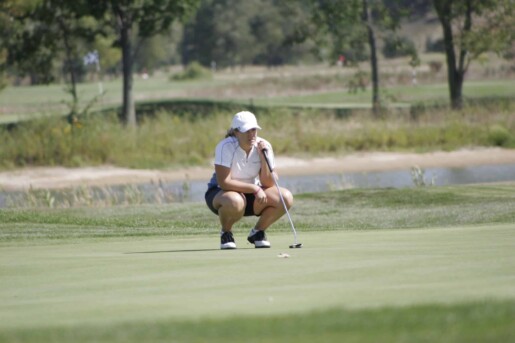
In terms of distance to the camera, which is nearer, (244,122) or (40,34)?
(244,122)

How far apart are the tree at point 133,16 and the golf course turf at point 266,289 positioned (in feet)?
99.3

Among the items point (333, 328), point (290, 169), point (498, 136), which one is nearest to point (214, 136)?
point (290, 169)

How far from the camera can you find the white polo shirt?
38.8 ft

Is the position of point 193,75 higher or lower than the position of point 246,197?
lower

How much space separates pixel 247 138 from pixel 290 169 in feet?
89.6

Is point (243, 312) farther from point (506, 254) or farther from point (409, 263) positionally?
point (506, 254)

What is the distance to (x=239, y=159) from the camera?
11922mm

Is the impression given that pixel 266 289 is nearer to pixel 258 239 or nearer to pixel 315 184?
pixel 258 239

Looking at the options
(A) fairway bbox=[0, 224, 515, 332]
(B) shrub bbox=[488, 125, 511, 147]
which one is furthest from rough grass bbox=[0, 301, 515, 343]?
(B) shrub bbox=[488, 125, 511, 147]

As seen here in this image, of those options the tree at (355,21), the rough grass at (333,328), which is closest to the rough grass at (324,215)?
the rough grass at (333,328)

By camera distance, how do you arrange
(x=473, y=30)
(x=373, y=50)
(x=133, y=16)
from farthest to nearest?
1. (x=373, y=50)
2. (x=473, y=30)
3. (x=133, y=16)

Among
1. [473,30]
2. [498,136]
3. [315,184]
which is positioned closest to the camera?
[315,184]

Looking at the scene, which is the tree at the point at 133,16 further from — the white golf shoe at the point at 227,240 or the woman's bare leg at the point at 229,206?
the white golf shoe at the point at 227,240

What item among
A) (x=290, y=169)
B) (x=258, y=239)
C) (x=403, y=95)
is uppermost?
(x=258, y=239)
